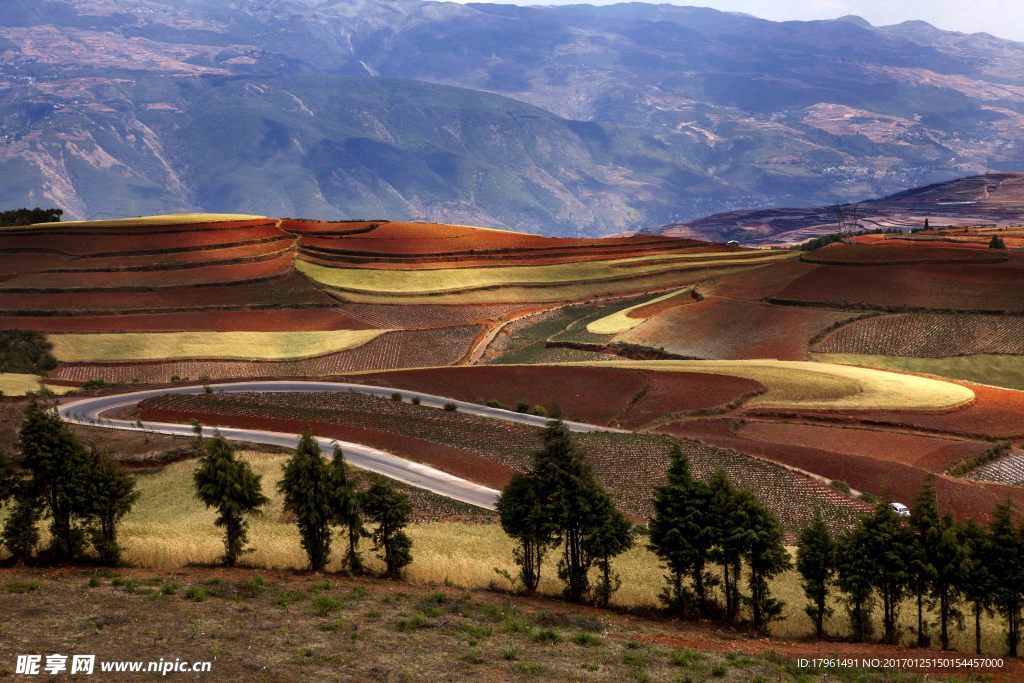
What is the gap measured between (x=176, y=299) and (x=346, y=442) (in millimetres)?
74452

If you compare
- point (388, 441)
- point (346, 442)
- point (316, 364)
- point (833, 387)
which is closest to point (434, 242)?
point (316, 364)

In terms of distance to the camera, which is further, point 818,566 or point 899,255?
point 899,255

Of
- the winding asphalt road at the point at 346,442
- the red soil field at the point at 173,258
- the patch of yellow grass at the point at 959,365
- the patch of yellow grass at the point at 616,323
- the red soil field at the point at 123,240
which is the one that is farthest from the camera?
the red soil field at the point at 123,240

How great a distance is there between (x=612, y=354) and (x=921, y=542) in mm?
73058

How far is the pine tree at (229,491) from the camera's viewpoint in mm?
39750

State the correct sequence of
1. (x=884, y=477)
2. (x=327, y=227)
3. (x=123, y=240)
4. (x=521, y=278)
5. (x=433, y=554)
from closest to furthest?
1. (x=433, y=554)
2. (x=884, y=477)
3. (x=123, y=240)
4. (x=521, y=278)
5. (x=327, y=227)

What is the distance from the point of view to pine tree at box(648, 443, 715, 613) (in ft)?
124

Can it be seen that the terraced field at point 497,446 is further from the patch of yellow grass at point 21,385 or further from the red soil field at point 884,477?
the patch of yellow grass at point 21,385

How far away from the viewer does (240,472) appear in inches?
1620

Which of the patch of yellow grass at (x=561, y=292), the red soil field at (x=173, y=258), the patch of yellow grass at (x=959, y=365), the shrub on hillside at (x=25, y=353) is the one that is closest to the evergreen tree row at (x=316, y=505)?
the shrub on hillside at (x=25, y=353)

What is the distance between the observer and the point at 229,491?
4031 cm

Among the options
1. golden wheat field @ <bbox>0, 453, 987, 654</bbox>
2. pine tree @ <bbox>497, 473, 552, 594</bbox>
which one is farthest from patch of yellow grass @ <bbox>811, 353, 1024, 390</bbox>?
pine tree @ <bbox>497, 473, 552, 594</bbox>

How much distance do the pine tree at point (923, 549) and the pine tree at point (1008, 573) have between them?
1919mm

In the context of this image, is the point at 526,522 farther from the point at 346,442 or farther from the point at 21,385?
the point at 21,385
